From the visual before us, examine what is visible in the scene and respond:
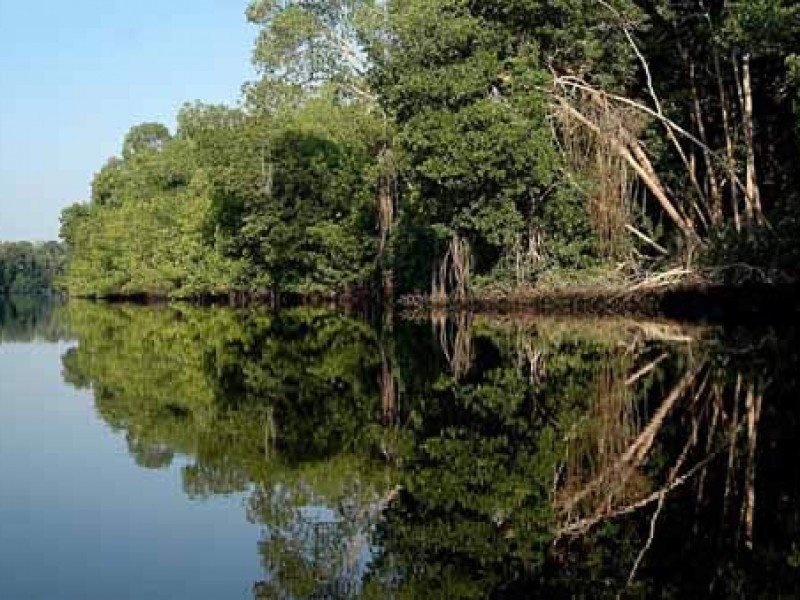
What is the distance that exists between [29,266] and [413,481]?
135 metres

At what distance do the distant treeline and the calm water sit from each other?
120 metres

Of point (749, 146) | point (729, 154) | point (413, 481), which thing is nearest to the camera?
point (413, 481)

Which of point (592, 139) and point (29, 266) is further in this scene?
point (29, 266)

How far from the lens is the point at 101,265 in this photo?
7281cm

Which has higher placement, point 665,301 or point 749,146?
point 749,146

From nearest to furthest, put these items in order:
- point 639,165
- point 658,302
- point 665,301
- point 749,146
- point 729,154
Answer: point 749,146, point 729,154, point 639,165, point 658,302, point 665,301

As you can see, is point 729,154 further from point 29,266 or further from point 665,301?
point 29,266

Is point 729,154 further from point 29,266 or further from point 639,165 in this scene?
point 29,266

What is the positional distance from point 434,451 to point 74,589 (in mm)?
4084

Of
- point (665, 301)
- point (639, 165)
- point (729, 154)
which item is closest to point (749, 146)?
point (729, 154)

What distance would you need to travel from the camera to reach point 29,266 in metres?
133

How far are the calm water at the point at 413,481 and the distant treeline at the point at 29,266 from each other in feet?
395

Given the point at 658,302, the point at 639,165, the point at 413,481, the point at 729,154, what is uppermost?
the point at 729,154

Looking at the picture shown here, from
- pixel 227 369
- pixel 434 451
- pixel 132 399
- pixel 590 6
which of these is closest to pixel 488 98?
pixel 590 6
